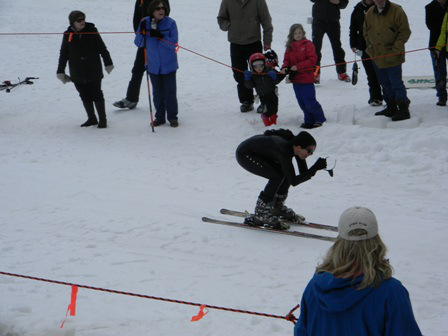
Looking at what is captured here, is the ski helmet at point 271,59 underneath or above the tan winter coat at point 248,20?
underneath

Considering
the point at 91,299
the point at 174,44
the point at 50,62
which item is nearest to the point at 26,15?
the point at 50,62

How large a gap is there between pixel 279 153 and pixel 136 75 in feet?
17.2

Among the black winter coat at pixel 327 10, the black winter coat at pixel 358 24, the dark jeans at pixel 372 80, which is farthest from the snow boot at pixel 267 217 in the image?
the black winter coat at pixel 327 10

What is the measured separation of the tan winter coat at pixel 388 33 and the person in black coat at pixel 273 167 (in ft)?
10.3

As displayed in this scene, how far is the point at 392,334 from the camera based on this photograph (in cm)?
262

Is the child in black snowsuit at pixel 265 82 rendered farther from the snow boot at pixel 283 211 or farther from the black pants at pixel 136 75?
the snow boot at pixel 283 211

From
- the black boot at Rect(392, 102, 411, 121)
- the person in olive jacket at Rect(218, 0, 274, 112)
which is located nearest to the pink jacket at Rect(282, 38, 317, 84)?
the person in olive jacket at Rect(218, 0, 274, 112)

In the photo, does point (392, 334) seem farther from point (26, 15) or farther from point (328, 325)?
point (26, 15)

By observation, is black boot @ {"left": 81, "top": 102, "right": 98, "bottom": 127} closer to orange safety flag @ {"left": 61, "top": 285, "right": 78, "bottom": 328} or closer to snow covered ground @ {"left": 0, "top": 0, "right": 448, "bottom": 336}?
snow covered ground @ {"left": 0, "top": 0, "right": 448, "bottom": 336}

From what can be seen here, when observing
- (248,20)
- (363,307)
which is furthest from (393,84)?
(363,307)

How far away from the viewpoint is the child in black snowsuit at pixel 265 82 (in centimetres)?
946

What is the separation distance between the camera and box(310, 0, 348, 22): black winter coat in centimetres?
1128

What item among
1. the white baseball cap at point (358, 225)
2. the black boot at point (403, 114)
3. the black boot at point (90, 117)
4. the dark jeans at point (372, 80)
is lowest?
the black boot at point (90, 117)

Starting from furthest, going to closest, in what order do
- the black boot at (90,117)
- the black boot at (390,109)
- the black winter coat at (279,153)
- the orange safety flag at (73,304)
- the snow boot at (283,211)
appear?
the black boot at (90,117)
the black boot at (390,109)
the snow boot at (283,211)
the black winter coat at (279,153)
the orange safety flag at (73,304)
